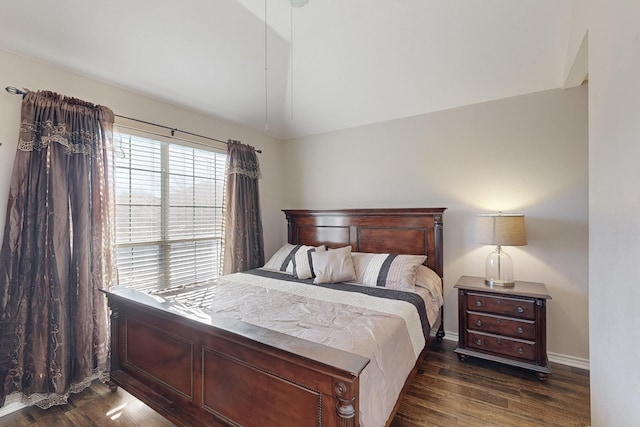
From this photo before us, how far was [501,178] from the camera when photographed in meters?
2.88

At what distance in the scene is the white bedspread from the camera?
1450mm

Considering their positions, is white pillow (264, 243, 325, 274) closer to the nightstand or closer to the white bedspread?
the white bedspread

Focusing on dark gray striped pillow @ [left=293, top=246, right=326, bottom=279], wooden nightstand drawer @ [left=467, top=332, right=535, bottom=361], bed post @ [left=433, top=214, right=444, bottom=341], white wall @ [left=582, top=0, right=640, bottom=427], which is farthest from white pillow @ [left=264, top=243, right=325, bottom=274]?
white wall @ [left=582, top=0, right=640, bottom=427]

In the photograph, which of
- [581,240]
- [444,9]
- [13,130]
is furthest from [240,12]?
[581,240]

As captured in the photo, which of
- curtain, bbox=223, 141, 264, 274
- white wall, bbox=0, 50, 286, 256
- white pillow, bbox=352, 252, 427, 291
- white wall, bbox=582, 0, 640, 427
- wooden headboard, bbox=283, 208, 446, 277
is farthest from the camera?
curtain, bbox=223, 141, 264, 274

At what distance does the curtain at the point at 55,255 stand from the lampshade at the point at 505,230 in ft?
10.8

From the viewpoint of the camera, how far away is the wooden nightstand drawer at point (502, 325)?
239 cm

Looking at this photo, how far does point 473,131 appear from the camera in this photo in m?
3.02

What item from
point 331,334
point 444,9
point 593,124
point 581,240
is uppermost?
point 444,9

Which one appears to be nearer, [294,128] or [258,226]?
[258,226]

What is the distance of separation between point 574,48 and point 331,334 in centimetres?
265

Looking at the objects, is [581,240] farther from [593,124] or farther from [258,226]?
[258,226]

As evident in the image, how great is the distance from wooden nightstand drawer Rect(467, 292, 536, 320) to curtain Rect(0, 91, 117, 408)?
3194mm

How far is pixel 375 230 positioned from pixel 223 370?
2.30 meters
